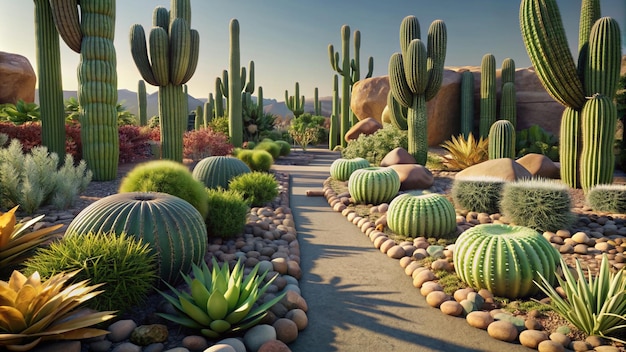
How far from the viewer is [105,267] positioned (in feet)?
9.23

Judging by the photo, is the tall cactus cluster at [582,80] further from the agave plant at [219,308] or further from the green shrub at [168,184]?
the agave plant at [219,308]

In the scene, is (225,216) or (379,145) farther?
(379,145)

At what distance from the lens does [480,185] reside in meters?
6.29

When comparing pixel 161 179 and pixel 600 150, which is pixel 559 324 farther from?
pixel 600 150

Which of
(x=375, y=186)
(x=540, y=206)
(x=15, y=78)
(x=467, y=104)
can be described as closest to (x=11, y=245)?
(x=375, y=186)

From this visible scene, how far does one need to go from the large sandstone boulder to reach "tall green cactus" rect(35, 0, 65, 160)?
9452 millimetres

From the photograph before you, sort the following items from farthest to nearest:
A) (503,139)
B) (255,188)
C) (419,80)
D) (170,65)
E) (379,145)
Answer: (379,145), (419,80), (170,65), (503,139), (255,188)

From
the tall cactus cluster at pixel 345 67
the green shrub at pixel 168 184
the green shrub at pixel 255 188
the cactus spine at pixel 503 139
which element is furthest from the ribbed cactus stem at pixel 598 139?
the tall cactus cluster at pixel 345 67

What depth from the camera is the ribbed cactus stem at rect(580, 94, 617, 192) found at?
6.60 m

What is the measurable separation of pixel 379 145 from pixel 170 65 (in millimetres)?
6012

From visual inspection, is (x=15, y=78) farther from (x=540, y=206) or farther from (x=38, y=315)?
(x=540, y=206)

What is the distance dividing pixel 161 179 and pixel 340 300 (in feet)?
8.61

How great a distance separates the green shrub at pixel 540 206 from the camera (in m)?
5.15

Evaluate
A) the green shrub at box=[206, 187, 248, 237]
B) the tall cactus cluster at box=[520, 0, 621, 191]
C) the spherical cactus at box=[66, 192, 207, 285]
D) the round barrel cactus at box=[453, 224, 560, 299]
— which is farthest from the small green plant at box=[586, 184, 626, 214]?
the spherical cactus at box=[66, 192, 207, 285]
